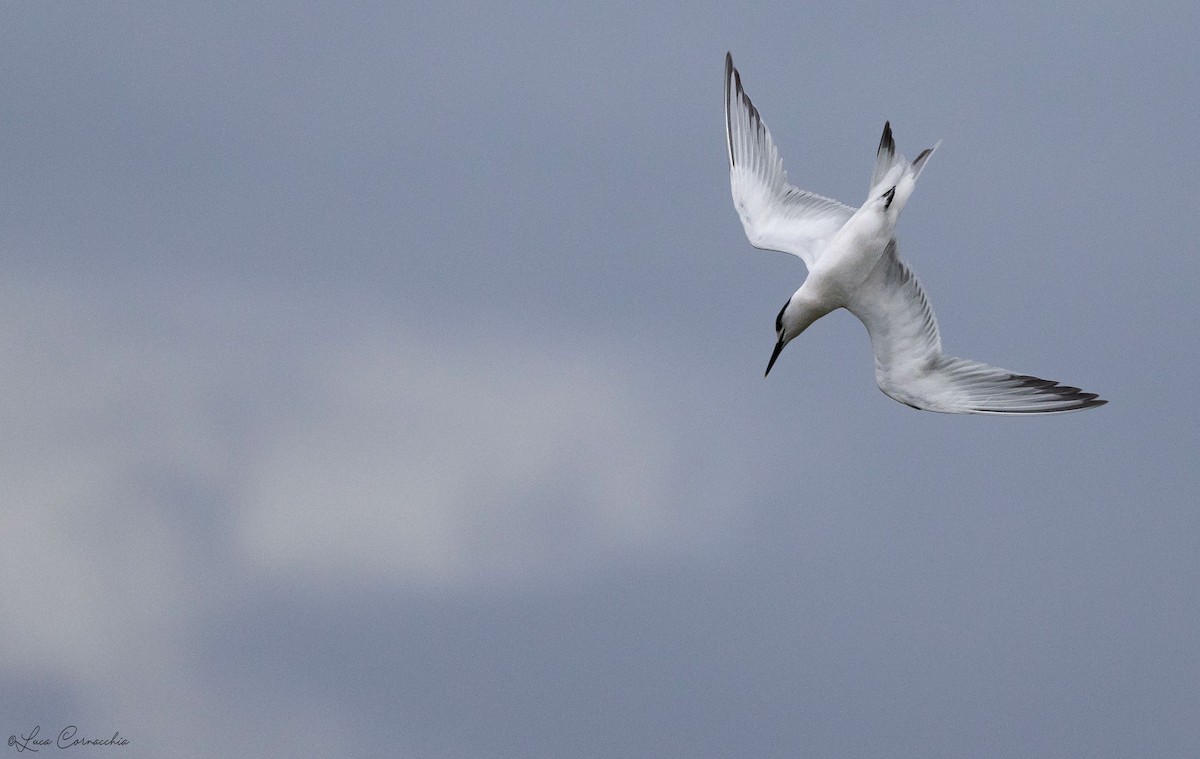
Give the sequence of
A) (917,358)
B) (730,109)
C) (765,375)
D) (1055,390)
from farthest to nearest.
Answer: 1. (730,109)
2. (765,375)
3. (917,358)
4. (1055,390)

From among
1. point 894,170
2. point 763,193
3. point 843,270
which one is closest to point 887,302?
point 843,270

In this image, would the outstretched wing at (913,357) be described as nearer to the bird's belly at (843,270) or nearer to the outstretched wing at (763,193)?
the bird's belly at (843,270)

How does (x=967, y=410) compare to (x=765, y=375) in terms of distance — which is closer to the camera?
(x=967, y=410)

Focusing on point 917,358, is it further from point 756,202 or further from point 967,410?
point 756,202

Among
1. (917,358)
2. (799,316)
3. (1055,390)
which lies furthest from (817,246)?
(1055,390)

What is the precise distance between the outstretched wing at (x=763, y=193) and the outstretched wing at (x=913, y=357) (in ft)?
4.82

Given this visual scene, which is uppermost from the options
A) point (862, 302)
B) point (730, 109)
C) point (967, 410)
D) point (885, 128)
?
point (730, 109)

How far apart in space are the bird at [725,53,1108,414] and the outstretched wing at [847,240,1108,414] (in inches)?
0.4

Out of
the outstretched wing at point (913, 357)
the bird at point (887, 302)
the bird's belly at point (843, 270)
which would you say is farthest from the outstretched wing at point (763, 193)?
the outstretched wing at point (913, 357)

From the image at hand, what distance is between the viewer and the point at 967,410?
1562cm

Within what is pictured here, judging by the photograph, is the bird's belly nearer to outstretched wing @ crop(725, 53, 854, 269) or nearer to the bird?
the bird

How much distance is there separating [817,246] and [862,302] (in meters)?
1.29

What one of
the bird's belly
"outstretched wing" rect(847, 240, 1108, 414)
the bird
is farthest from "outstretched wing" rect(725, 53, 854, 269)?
"outstretched wing" rect(847, 240, 1108, 414)

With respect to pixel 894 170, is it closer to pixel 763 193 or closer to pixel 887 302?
pixel 887 302
